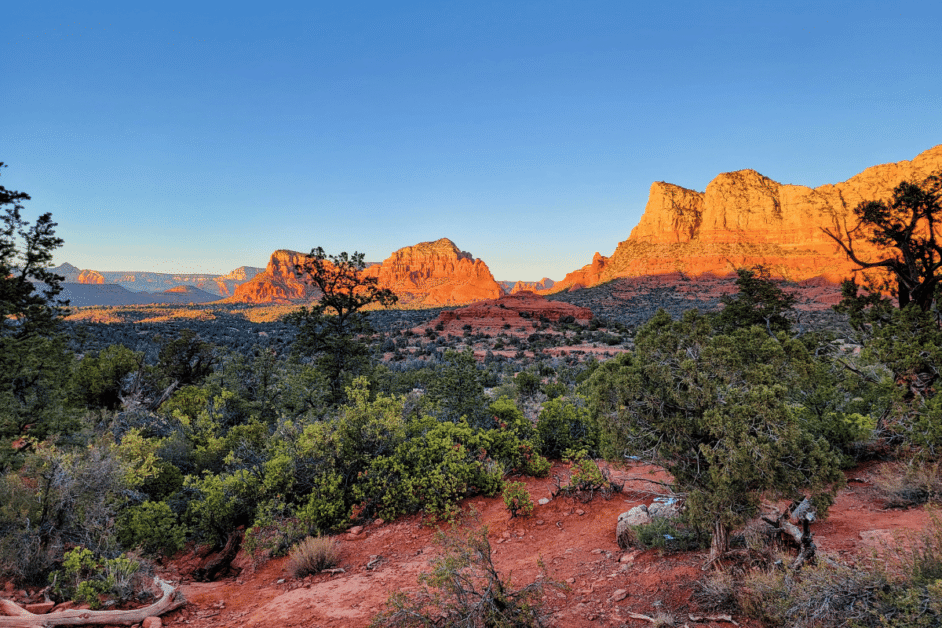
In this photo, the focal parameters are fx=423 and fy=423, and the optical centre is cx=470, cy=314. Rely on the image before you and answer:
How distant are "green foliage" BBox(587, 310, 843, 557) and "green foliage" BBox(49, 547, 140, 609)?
18.4ft

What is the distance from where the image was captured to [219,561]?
6660mm

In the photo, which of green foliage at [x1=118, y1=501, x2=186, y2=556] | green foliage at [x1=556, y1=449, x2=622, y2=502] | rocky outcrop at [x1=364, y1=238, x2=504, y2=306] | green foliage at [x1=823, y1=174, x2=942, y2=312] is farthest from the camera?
rocky outcrop at [x1=364, y1=238, x2=504, y2=306]

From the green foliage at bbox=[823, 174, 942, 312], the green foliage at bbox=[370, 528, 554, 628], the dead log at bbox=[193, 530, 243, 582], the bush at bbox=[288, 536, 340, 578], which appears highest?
the green foliage at bbox=[823, 174, 942, 312]

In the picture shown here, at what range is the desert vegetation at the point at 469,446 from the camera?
3691mm

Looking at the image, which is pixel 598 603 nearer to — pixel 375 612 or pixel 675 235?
pixel 375 612

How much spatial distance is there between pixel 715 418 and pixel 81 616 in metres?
6.36

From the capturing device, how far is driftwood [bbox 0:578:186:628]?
3.95 meters

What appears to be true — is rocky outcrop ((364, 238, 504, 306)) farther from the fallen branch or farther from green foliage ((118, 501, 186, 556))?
the fallen branch

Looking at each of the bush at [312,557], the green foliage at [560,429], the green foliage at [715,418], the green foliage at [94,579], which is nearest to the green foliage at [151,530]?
the green foliage at [94,579]

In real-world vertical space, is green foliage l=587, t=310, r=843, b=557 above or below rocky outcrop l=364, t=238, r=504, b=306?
below

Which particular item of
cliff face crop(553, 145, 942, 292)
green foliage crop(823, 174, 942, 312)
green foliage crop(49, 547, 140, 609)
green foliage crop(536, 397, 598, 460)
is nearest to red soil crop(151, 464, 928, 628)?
green foliage crop(49, 547, 140, 609)

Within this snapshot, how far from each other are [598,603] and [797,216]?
127m

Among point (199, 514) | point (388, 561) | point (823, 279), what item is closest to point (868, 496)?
point (388, 561)

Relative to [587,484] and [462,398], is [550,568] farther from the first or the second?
[462,398]
